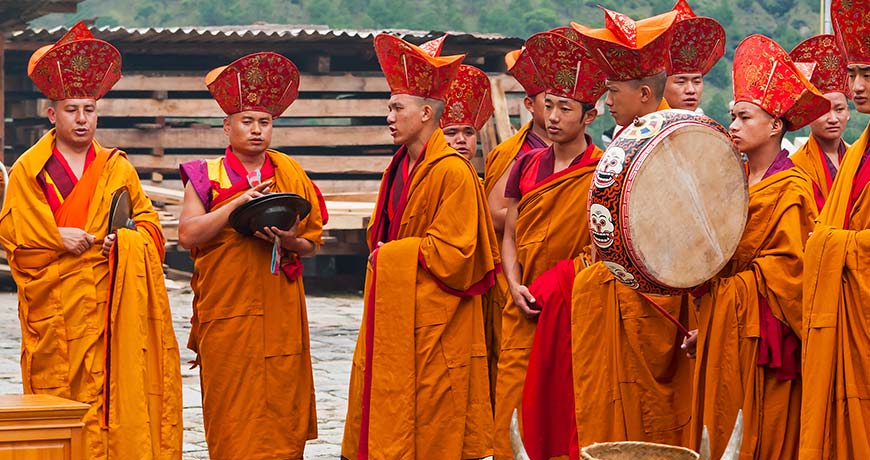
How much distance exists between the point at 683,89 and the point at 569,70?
67 cm

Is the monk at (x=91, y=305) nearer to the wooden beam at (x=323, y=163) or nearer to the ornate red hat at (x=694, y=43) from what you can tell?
the ornate red hat at (x=694, y=43)

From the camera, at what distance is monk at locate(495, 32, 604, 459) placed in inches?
220

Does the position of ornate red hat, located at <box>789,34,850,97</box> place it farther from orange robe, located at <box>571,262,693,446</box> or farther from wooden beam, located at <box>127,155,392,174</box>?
wooden beam, located at <box>127,155,392,174</box>

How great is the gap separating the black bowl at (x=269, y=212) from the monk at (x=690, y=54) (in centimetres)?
160

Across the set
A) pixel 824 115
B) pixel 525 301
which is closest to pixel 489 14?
pixel 824 115

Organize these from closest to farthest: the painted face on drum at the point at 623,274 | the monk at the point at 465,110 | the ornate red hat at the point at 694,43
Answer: the painted face on drum at the point at 623,274 < the ornate red hat at the point at 694,43 < the monk at the point at 465,110

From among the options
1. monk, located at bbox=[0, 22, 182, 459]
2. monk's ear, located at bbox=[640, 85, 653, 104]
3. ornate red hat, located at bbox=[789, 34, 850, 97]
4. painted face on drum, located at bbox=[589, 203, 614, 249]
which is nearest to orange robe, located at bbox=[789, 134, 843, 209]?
ornate red hat, located at bbox=[789, 34, 850, 97]

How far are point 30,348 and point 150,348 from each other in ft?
1.63

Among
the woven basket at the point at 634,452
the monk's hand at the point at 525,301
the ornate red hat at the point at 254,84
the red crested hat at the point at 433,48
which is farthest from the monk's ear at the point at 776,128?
the ornate red hat at the point at 254,84

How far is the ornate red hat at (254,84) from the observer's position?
6242 mm

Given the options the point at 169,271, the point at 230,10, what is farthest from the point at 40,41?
the point at 230,10

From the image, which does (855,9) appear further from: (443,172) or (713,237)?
(443,172)

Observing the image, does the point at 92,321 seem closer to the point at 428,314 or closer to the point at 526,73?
the point at 428,314

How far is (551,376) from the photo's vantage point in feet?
18.4
